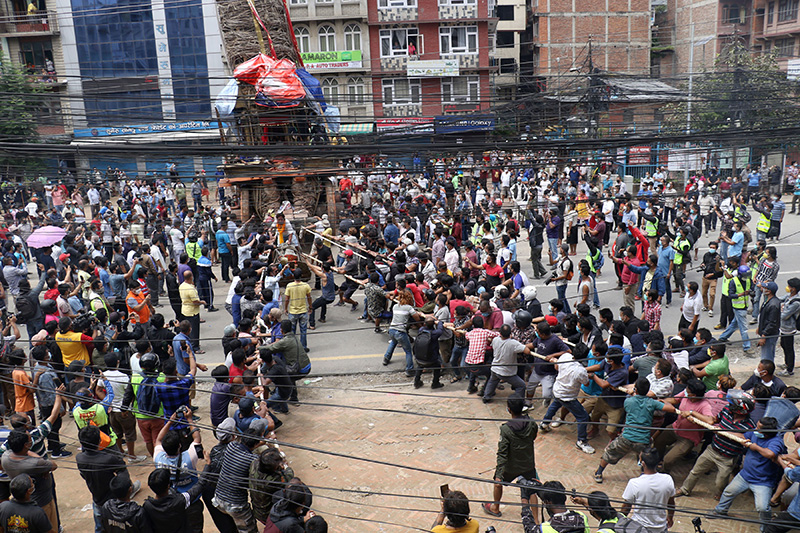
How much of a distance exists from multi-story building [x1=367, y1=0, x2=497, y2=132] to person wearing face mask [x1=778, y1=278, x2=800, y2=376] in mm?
30281

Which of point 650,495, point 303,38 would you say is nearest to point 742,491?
point 650,495

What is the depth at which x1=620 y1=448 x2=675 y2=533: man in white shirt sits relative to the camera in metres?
5.87

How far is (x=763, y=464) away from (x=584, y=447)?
7.57ft

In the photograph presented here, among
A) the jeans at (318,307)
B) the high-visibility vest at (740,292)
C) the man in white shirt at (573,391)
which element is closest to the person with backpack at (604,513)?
the man in white shirt at (573,391)

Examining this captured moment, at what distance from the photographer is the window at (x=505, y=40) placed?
45.4m

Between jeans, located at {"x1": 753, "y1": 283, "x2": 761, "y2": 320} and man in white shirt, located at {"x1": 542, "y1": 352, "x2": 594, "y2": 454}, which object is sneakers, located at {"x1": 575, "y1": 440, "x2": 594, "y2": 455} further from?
jeans, located at {"x1": 753, "y1": 283, "x2": 761, "y2": 320}

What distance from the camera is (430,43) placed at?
39.2 meters

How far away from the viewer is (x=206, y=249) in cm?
1434

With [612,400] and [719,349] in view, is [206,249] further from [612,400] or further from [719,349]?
[719,349]

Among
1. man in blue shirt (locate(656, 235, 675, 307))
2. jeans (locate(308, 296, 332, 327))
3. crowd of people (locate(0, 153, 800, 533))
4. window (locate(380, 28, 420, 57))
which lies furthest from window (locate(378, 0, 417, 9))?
man in blue shirt (locate(656, 235, 675, 307))

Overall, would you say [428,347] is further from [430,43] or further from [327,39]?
[430,43]

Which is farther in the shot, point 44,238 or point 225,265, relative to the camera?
point 225,265

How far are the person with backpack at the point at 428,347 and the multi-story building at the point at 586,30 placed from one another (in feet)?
126

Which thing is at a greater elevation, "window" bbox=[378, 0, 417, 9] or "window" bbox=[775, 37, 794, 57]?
"window" bbox=[378, 0, 417, 9]
